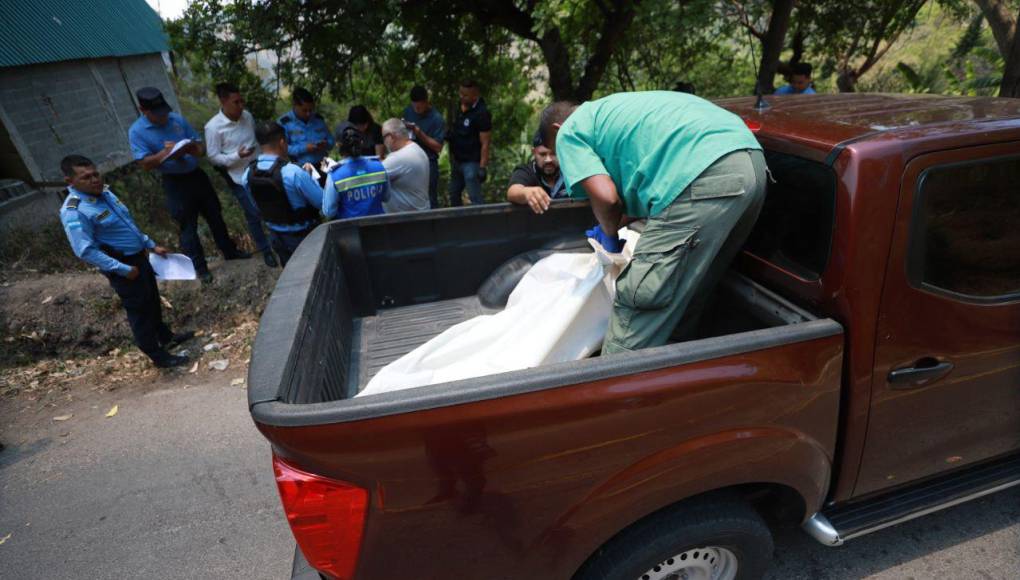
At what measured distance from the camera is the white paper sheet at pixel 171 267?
416cm

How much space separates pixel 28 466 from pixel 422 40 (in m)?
5.55

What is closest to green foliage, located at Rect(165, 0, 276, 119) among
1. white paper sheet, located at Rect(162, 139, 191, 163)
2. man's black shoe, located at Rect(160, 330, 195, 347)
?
white paper sheet, located at Rect(162, 139, 191, 163)

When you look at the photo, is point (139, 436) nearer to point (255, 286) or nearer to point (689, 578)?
point (255, 286)

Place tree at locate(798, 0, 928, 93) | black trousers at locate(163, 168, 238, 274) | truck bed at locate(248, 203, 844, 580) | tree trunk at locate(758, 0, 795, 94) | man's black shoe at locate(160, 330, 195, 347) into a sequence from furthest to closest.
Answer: tree at locate(798, 0, 928, 93)
tree trunk at locate(758, 0, 795, 94)
black trousers at locate(163, 168, 238, 274)
man's black shoe at locate(160, 330, 195, 347)
truck bed at locate(248, 203, 844, 580)

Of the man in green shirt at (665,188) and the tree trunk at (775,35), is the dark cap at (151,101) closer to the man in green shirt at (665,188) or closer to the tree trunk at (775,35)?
the man in green shirt at (665,188)

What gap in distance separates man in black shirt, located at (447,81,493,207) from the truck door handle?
523cm

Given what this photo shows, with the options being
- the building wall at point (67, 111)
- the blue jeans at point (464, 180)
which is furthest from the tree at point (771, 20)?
the building wall at point (67, 111)

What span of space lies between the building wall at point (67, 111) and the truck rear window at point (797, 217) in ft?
35.0

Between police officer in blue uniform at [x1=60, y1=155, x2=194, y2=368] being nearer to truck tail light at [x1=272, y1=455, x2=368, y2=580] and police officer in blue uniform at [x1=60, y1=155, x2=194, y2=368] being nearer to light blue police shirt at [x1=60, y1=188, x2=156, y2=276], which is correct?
light blue police shirt at [x1=60, y1=188, x2=156, y2=276]

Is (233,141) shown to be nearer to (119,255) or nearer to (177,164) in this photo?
(177,164)

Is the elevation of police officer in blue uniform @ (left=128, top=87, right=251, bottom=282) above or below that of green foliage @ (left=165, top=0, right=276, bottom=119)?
below

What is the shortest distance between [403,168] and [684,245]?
9.67ft

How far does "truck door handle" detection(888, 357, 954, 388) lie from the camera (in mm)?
1794

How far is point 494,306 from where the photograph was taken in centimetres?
311
